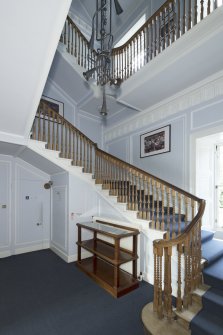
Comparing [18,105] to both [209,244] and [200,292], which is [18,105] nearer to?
[200,292]

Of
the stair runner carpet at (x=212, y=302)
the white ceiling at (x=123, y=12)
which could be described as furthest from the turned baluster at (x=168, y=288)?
the white ceiling at (x=123, y=12)

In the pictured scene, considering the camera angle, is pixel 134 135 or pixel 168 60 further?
pixel 134 135

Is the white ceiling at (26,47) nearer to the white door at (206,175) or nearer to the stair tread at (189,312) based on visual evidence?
Result: the stair tread at (189,312)

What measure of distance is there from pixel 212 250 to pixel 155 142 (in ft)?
9.52

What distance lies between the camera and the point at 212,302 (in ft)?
7.77

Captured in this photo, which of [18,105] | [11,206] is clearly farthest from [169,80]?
[11,206]

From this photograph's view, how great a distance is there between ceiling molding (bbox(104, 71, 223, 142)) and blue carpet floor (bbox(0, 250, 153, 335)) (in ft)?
13.0

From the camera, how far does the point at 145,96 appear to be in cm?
471

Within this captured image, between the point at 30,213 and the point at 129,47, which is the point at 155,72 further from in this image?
the point at 30,213

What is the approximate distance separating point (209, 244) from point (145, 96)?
3643 millimetres

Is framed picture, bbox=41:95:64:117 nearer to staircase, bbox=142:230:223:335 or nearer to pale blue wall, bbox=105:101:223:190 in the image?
pale blue wall, bbox=105:101:223:190

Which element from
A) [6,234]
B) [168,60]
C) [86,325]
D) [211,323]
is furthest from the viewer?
[6,234]

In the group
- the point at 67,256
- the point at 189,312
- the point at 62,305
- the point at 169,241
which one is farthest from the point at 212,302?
the point at 67,256

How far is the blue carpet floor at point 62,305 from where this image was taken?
98.0 inches
